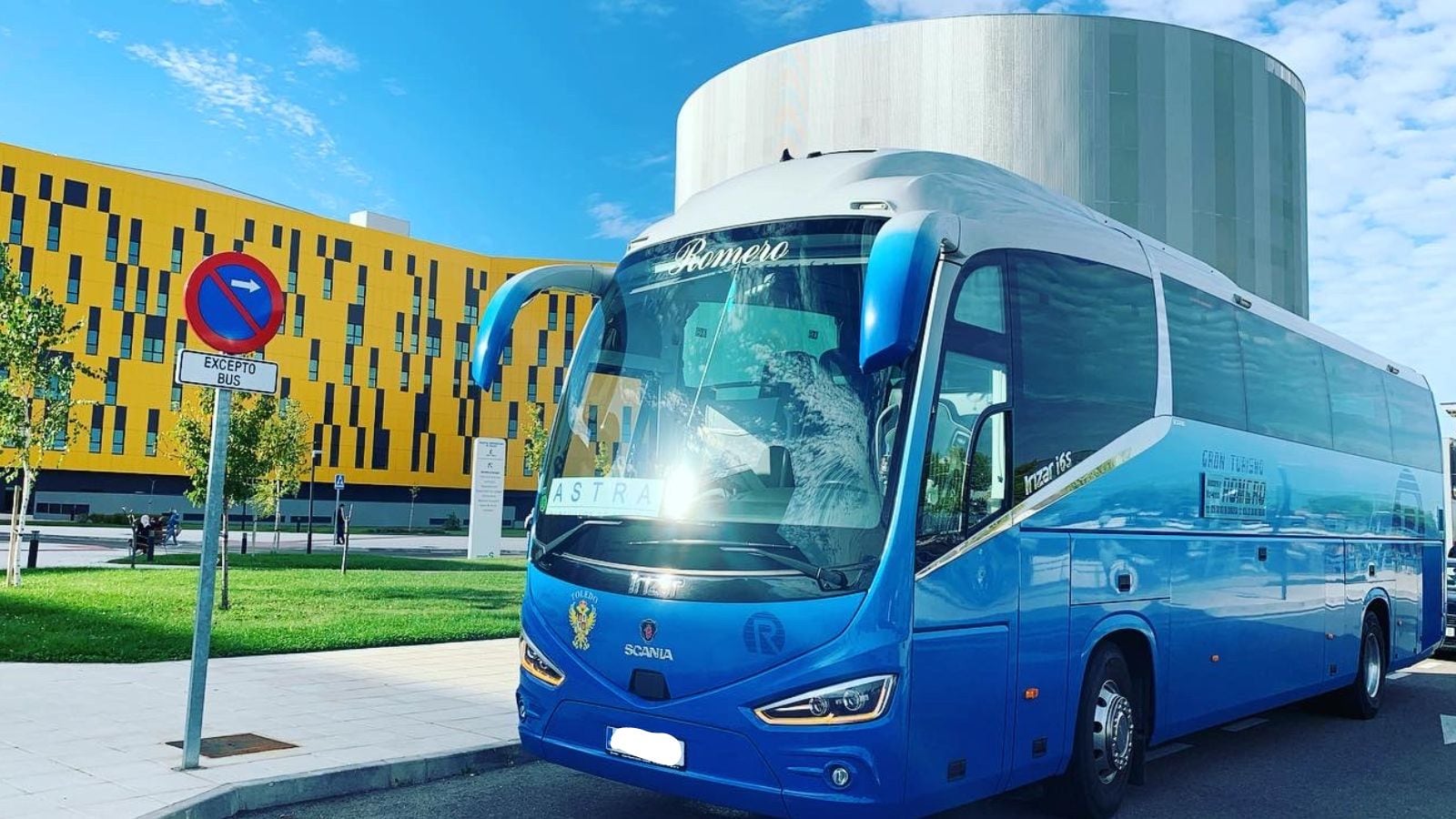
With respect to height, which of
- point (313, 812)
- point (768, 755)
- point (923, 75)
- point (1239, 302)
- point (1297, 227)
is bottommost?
point (313, 812)

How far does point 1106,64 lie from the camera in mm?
42469

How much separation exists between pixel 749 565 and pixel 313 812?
9.95 ft

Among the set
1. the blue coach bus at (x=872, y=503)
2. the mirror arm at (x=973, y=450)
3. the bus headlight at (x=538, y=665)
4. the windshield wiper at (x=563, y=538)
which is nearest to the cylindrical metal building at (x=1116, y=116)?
the blue coach bus at (x=872, y=503)

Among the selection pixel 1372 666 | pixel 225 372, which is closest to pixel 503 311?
pixel 225 372

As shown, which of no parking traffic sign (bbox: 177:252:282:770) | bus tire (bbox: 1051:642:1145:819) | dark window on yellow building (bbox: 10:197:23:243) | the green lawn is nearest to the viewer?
bus tire (bbox: 1051:642:1145:819)

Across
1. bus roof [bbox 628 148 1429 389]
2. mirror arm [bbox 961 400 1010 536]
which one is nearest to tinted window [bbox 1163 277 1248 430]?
bus roof [bbox 628 148 1429 389]

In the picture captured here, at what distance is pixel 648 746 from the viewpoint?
5293mm

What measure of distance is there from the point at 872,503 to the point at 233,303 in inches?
158

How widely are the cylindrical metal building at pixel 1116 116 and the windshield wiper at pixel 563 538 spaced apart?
128ft

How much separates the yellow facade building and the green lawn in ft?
113

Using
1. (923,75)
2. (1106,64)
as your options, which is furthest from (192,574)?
(1106,64)

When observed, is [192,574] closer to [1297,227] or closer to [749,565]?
[749,565]

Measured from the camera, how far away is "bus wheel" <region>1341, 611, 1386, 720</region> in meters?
10.8

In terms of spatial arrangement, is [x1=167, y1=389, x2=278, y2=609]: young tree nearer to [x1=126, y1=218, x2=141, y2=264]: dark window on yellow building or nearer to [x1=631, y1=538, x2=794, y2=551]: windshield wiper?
[x1=631, y1=538, x2=794, y2=551]: windshield wiper
